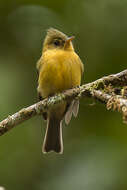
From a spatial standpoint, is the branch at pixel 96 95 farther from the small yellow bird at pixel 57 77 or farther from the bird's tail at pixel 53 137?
the bird's tail at pixel 53 137

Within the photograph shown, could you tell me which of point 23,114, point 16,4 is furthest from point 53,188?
point 16,4

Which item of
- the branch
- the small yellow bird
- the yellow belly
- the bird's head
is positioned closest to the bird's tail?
the small yellow bird

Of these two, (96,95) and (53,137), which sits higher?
(53,137)

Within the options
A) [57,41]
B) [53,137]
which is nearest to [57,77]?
[57,41]

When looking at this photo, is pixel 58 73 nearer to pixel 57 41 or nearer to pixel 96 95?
pixel 57 41

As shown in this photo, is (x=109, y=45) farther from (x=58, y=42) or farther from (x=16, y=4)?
(x=16, y=4)

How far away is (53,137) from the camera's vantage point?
6.49 metres

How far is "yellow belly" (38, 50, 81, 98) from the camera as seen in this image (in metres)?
5.59

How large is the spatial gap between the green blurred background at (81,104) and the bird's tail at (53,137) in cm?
16

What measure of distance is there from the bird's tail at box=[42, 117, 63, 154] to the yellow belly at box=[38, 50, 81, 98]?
837mm

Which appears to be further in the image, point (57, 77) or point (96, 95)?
point (57, 77)

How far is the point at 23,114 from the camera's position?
4758mm

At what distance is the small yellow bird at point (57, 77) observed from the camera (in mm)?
5625

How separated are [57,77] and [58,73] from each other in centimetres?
6
